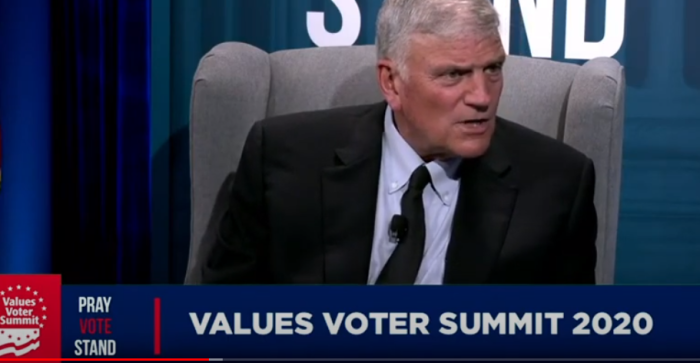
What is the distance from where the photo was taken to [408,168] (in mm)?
1545

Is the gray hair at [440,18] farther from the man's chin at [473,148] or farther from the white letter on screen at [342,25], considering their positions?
the white letter on screen at [342,25]

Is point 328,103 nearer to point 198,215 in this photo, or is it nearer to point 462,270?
point 198,215

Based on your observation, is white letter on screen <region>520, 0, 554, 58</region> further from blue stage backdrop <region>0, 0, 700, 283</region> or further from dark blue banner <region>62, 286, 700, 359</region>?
dark blue banner <region>62, 286, 700, 359</region>

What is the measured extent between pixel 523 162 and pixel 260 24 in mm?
1031

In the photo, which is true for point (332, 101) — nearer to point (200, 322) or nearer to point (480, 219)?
point (480, 219)

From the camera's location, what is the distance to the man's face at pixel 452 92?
1.47 metres

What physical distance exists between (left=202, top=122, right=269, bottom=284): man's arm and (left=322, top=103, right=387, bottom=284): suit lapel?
0.36 ft

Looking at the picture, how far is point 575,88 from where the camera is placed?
1595 mm

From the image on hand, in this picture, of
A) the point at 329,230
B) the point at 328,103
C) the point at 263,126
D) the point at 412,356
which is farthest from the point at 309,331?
the point at 328,103

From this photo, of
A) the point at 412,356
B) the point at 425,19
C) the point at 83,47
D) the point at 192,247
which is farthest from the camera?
the point at 83,47

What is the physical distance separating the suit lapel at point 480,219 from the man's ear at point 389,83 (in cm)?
15

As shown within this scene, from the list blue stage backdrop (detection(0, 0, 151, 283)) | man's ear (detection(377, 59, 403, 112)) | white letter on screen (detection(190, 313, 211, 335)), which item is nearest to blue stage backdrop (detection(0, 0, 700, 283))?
blue stage backdrop (detection(0, 0, 151, 283))

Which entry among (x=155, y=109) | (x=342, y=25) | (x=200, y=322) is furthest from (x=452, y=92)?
(x=155, y=109)

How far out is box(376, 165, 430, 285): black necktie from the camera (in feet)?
4.81
